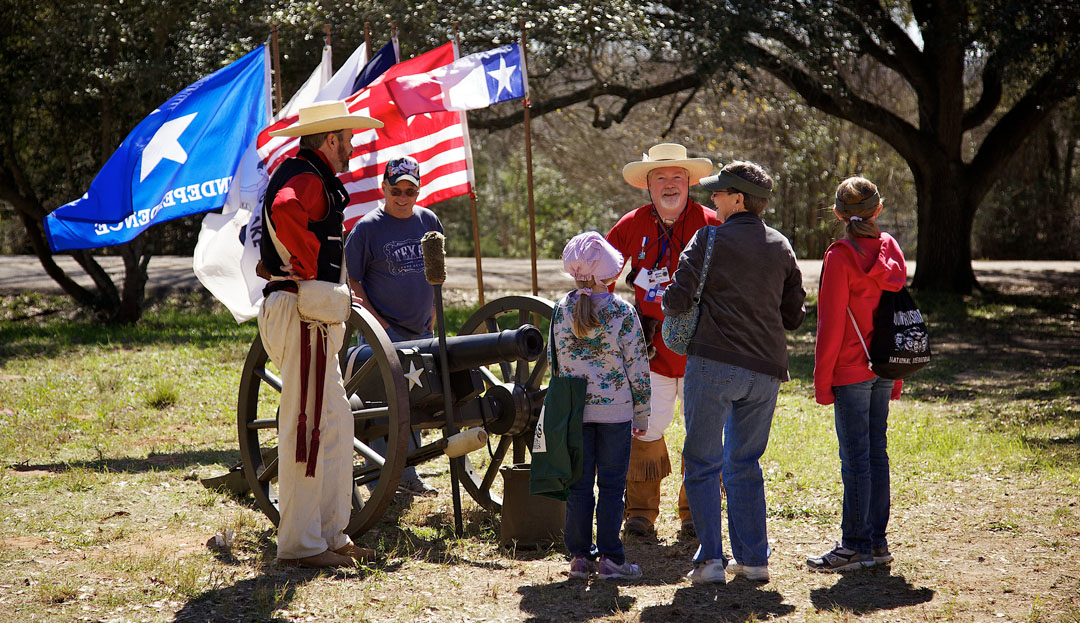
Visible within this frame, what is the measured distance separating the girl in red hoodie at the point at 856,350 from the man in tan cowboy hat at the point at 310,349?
206 centimetres

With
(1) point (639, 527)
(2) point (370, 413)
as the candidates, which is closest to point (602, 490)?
(1) point (639, 527)

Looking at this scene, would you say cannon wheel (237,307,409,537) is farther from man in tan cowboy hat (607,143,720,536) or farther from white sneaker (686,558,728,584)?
white sneaker (686,558,728,584)

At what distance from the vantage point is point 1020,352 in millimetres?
10586

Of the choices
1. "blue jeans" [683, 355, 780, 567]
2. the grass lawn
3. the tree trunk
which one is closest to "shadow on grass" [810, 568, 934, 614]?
the grass lawn

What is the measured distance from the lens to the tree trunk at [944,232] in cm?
1438

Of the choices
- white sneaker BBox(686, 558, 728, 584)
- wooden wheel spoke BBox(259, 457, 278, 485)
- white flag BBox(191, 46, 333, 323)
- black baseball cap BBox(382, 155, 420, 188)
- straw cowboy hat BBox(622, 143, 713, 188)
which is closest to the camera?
white sneaker BBox(686, 558, 728, 584)

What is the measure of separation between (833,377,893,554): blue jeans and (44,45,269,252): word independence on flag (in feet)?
13.5

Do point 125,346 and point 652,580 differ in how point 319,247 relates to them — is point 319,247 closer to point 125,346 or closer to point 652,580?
point 652,580

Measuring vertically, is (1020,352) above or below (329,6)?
below

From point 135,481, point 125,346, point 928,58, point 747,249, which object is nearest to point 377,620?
point 747,249

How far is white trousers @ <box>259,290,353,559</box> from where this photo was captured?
4176 millimetres

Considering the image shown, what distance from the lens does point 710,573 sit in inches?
160

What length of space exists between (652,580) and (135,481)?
3.10m

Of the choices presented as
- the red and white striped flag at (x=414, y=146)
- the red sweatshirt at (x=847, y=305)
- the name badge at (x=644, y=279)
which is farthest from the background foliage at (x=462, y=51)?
the red sweatshirt at (x=847, y=305)
